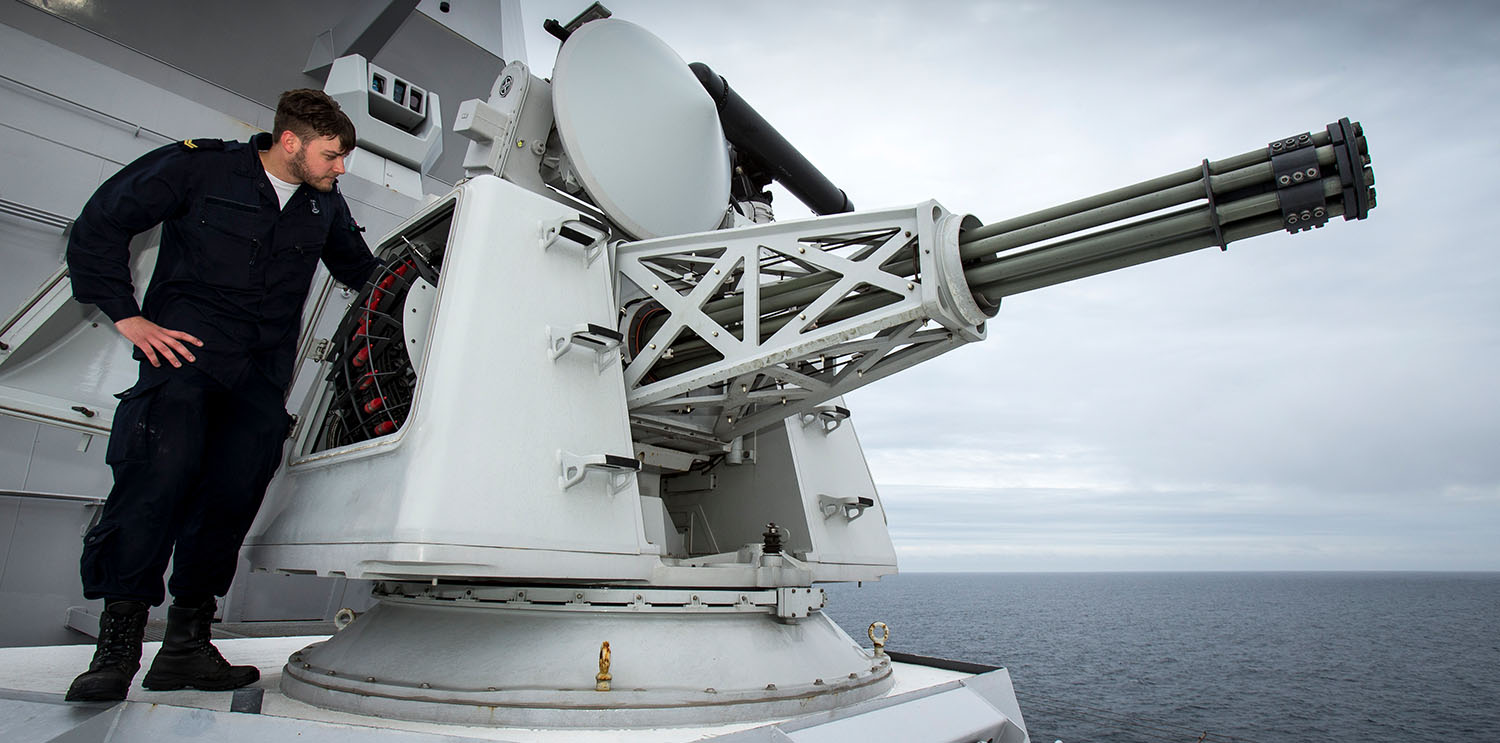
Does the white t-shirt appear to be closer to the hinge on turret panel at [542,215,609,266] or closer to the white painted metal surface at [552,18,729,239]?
the hinge on turret panel at [542,215,609,266]

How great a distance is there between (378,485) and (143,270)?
2.62m

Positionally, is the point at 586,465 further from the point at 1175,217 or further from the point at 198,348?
the point at 1175,217

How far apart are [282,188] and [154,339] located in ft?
2.57

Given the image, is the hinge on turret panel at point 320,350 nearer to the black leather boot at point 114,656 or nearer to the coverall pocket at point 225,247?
the coverall pocket at point 225,247

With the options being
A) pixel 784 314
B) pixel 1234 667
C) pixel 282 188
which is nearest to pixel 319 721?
pixel 282 188

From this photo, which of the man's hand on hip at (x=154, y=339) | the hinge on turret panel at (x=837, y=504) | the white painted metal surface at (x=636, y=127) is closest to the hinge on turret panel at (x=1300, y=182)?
the hinge on turret panel at (x=837, y=504)

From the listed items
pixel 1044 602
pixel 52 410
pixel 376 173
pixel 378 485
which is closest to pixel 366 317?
pixel 378 485

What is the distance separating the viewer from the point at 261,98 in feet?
27.1

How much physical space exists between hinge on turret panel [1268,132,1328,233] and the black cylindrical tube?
3.37 metres

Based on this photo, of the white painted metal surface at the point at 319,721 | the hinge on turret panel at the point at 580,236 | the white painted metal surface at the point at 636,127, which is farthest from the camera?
the white painted metal surface at the point at 636,127

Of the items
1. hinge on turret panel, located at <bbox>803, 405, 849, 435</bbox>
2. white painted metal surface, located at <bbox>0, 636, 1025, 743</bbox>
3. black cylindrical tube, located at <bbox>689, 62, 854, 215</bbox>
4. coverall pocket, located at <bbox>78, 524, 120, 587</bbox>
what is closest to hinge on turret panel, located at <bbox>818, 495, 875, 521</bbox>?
hinge on turret panel, located at <bbox>803, 405, 849, 435</bbox>

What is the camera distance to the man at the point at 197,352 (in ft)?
9.62

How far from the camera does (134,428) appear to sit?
9.75ft

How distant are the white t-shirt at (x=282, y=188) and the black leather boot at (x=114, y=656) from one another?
1.57 m
